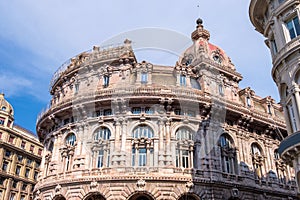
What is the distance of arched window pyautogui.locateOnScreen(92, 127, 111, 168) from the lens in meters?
29.5

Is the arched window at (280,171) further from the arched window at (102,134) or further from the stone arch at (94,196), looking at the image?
the stone arch at (94,196)

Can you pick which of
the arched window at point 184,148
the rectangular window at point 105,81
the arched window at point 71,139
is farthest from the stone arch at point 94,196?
the rectangular window at point 105,81

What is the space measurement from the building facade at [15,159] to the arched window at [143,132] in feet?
118

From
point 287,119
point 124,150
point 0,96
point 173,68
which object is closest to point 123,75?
point 173,68

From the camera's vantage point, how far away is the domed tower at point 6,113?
61.1 metres

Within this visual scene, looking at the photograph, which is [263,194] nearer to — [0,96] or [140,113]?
[140,113]

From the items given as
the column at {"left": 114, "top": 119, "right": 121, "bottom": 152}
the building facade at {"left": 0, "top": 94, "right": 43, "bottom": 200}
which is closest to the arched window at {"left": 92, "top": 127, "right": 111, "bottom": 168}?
the column at {"left": 114, "top": 119, "right": 121, "bottom": 152}

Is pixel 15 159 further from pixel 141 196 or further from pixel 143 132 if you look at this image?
pixel 141 196

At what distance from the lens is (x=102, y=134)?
31.0m

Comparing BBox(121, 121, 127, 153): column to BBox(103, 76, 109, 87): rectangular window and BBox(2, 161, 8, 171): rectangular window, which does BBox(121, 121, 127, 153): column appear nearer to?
BBox(103, 76, 109, 87): rectangular window

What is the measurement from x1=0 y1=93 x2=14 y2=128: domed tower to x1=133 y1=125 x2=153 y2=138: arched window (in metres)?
40.1

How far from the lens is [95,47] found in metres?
36.1

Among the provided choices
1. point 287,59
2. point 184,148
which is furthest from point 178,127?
point 287,59

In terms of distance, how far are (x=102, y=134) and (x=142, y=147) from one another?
170 inches
